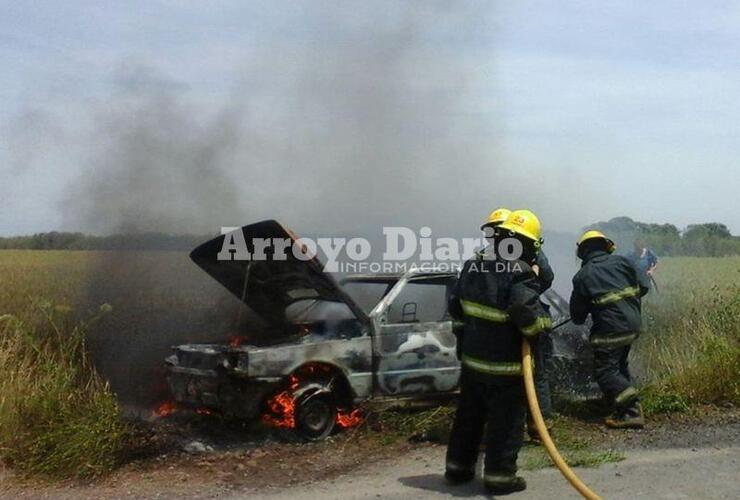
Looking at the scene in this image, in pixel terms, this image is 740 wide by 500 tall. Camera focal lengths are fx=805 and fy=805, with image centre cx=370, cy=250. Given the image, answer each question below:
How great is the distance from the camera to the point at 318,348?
6.57 m

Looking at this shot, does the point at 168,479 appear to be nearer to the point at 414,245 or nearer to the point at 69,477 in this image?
the point at 69,477

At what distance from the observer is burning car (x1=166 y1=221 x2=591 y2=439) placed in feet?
20.7

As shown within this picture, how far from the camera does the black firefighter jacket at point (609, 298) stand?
690cm

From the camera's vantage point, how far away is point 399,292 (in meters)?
7.12

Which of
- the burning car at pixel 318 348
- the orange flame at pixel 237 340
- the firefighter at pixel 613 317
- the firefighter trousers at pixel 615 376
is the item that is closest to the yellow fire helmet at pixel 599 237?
the firefighter at pixel 613 317

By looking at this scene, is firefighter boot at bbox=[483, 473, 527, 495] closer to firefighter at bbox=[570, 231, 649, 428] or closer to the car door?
the car door

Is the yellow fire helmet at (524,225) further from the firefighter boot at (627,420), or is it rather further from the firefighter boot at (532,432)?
the firefighter boot at (627,420)

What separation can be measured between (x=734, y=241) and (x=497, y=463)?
17408mm

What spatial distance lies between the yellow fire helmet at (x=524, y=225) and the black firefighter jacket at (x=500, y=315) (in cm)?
23

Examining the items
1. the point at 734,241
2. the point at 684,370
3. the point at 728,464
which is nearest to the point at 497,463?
the point at 728,464

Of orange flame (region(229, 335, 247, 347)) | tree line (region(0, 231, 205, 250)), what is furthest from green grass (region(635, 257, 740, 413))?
tree line (region(0, 231, 205, 250))

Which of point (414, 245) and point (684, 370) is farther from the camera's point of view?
point (414, 245)

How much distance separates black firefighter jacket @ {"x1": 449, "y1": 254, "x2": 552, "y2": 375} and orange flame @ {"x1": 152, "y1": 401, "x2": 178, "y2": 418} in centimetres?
291

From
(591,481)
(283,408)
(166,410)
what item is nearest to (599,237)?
(591,481)
